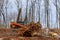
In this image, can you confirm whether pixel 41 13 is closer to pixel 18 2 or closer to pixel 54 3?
pixel 54 3

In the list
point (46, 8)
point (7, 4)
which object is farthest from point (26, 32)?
point (7, 4)

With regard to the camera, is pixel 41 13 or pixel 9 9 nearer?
pixel 41 13

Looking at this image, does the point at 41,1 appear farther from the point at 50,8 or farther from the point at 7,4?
the point at 7,4

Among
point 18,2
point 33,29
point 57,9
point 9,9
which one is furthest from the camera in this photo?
point 9,9

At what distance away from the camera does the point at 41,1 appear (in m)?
15.8

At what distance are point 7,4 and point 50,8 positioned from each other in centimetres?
540

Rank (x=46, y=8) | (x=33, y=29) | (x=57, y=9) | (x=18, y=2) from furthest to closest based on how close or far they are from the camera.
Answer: (x=18, y=2) < (x=57, y=9) < (x=46, y=8) < (x=33, y=29)

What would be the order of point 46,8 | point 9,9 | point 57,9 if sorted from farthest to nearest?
point 9,9
point 57,9
point 46,8

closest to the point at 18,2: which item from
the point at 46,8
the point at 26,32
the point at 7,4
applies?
the point at 7,4

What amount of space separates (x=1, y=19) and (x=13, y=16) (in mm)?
3356

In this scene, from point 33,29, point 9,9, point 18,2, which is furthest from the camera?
point 9,9

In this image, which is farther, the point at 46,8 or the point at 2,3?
the point at 2,3

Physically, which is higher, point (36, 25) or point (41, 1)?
point (41, 1)

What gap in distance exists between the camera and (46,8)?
14.5m
